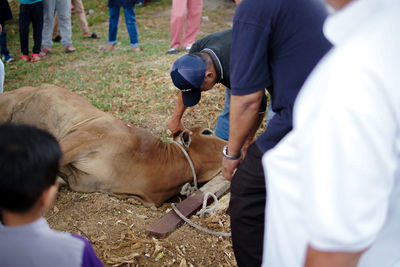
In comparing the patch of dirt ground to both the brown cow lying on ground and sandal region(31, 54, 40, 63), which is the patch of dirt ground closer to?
the brown cow lying on ground

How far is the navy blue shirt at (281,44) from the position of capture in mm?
1848

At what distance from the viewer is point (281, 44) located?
6.26 feet


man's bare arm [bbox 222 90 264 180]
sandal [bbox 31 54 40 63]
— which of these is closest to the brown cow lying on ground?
man's bare arm [bbox 222 90 264 180]

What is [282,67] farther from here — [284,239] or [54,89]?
[54,89]

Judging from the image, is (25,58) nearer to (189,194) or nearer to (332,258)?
(189,194)

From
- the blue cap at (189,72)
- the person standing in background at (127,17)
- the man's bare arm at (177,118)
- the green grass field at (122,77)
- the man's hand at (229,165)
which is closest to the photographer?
the man's hand at (229,165)

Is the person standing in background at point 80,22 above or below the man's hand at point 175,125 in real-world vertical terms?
below

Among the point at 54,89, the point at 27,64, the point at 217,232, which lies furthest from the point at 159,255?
the point at 27,64

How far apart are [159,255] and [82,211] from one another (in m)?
1.04

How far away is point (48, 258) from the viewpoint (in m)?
1.35

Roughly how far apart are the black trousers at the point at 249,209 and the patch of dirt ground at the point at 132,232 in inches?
32.4

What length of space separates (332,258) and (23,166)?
3.46 ft

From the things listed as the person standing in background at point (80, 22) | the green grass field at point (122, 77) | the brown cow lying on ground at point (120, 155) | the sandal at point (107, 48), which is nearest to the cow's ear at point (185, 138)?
the brown cow lying on ground at point (120, 155)

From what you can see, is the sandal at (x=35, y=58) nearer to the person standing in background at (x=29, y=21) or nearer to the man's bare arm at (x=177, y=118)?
the person standing in background at (x=29, y=21)
